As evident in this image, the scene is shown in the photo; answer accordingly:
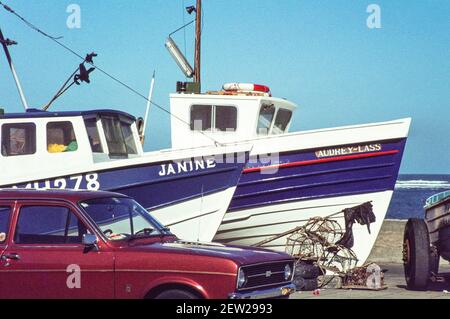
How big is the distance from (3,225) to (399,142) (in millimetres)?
8957

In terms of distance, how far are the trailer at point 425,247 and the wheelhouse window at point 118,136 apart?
17.4ft

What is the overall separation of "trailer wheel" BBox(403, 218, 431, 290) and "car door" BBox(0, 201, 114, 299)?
5733 mm

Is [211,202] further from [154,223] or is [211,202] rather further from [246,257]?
[246,257]

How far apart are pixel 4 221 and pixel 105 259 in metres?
1.24

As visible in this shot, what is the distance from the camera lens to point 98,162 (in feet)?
46.9

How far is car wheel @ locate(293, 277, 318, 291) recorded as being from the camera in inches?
519

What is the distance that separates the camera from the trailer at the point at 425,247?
40.8ft

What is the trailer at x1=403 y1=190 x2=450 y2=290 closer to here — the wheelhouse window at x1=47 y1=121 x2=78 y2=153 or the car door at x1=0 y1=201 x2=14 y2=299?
the wheelhouse window at x1=47 y1=121 x2=78 y2=153

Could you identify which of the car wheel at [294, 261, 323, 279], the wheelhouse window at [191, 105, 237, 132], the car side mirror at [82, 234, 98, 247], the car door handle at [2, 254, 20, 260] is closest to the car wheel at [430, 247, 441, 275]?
the car wheel at [294, 261, 323, 279]

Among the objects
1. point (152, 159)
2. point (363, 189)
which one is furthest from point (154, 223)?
point (363, 189)

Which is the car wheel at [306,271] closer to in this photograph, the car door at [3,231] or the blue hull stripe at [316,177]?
the blue hull stripe at [316,177]

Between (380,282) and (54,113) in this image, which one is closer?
(380,282)
